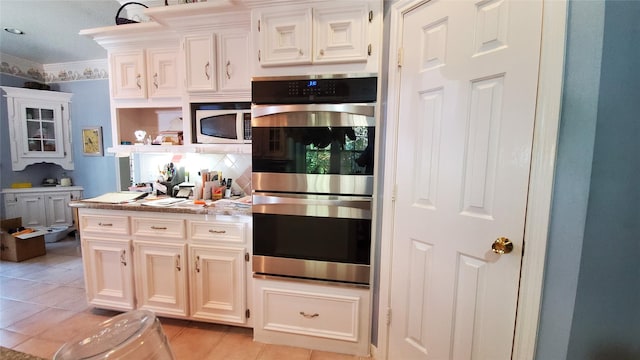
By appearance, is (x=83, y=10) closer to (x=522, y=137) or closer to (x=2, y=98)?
(x=2, y=98)

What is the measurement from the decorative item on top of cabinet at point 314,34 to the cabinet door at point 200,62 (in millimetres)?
538

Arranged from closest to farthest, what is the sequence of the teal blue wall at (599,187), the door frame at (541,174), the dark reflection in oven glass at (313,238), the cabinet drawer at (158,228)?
the teal blue wall at (599,187)
the door frame at (541,174)
the dark reflection in oven glass at (313,238)
the cabinet drawer at (158,228)

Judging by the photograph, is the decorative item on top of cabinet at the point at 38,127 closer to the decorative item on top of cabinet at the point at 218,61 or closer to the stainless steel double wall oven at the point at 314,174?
the decorative item on top of cabinet at the point at 218,61

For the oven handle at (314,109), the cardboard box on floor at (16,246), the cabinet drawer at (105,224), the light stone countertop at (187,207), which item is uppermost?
the oven handle at (314,109)

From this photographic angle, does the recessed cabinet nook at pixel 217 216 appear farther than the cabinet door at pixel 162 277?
No

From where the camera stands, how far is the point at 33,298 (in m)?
2.41

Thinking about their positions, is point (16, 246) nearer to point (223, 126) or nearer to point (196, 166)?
point (196, 166)

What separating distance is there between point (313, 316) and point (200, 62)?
202 cm

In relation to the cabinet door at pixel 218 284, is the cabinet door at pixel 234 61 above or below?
above

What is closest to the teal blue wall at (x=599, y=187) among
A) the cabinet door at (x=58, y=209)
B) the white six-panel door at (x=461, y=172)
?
the white six-panel door at (x=461, y=172)

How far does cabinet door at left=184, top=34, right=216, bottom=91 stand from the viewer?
201 centimetres

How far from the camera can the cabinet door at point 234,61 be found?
197cm

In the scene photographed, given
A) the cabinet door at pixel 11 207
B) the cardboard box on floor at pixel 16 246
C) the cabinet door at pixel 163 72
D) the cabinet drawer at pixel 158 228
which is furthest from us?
the cabinet door at pixel 11 207

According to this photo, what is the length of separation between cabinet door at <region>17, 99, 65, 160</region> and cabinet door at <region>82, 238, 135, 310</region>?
291 cm
